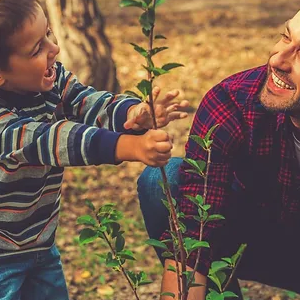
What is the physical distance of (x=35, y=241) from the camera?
9.79ft

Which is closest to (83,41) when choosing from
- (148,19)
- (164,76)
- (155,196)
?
(164,76)

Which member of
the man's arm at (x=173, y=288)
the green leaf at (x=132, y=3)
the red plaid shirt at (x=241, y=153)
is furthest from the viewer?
the red plaid shirt at (x=241, y=153)

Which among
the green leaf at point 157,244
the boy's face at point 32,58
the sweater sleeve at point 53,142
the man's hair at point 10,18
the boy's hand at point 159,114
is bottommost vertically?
the green leaf at point 157,244

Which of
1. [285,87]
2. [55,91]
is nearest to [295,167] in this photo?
[285,87]

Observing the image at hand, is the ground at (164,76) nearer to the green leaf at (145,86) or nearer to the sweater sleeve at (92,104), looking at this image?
the sweater sleeve at (92,104)

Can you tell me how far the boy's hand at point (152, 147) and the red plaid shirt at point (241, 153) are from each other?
74cm

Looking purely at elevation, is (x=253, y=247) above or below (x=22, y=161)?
below

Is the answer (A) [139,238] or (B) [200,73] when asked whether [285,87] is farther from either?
(B) [200,73]

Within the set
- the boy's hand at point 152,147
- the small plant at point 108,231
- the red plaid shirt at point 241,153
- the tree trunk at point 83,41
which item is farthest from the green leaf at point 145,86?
the tree trunk at point 83,41

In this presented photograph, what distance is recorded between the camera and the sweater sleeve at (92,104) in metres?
2.88

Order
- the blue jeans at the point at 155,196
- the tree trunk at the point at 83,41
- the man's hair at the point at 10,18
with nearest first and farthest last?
the man's hair at the point at 10,18 → the blue jeans at the point at 155,196 → the tree trunk at the point at 83,41

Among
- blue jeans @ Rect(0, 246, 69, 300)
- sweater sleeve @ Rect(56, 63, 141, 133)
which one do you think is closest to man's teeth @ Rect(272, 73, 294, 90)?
sweater sleeve @ Rect(56, 63, 141, 133)

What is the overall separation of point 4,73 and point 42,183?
37 cm

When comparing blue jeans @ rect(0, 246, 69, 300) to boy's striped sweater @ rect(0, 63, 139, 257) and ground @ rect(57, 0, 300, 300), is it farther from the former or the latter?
ground @ rect(57, 0, 300, 300)
